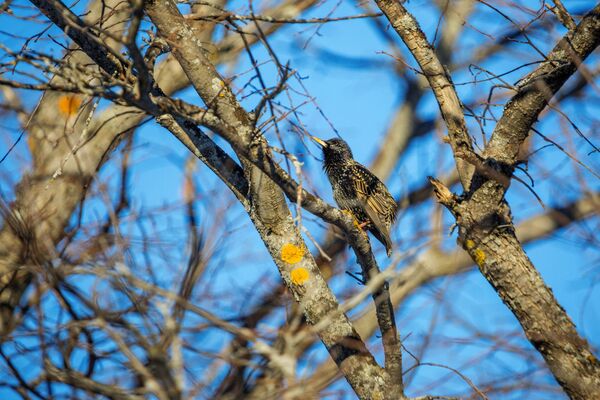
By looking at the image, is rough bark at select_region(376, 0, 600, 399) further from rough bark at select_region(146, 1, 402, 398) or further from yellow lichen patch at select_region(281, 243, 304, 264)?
yellow lichen patch at select_region(281, 243, 304, 264)

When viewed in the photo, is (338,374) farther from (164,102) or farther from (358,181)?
(358,181)

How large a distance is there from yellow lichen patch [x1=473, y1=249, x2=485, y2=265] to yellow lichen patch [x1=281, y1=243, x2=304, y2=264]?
996 mm

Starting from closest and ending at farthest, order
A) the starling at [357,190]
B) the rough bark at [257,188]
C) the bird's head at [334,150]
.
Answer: the rough bark at [257,188], the starling at [357,190], the bird's head at [334,150]

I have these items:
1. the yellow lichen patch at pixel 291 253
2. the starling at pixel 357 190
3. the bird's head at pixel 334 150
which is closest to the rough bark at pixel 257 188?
the yellow lichen patch at pixel 291 253

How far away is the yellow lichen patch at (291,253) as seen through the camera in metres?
3.65

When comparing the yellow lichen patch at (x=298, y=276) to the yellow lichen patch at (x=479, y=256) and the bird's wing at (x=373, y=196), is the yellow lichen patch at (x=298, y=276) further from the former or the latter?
the bird's wing at (x=373, y=196)

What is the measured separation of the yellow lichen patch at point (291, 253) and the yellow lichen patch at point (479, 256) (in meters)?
1.00

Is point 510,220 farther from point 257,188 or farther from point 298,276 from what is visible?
point 257,188

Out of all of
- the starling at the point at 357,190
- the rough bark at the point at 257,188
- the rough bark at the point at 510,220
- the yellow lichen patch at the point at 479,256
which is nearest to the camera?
the rough bark at the point at 510,220

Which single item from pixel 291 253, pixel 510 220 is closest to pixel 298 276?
pixel 291 253

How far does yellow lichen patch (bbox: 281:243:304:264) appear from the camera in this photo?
3.65 meters

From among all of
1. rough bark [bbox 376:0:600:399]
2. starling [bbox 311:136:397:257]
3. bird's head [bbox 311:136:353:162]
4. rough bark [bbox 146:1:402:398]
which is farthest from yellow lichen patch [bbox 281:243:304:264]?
bird's head [bbox 311:136:353:162]

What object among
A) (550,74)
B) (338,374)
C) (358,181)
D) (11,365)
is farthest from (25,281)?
(550,74)

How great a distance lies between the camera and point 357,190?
6047 millimetres
